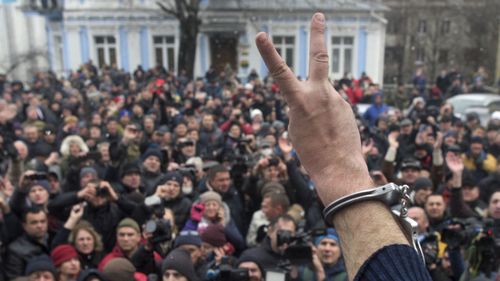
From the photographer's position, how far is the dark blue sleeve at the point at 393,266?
946 mm

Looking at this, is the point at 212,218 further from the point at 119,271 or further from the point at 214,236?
the point at 119,271

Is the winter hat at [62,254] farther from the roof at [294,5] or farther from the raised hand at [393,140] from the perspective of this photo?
the roof at [294,5]

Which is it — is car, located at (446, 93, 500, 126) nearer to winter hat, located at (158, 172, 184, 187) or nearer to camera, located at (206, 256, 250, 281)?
winter hat, located at (158, 172, 184, 187)

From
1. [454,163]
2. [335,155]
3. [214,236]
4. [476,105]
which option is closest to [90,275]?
[214,236]

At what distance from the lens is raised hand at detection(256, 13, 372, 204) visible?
1.05 m

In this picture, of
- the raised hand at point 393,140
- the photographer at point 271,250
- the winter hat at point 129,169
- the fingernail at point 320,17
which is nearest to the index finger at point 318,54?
the fingernail at point 320,17

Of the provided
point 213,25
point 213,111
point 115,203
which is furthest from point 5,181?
point 213,25

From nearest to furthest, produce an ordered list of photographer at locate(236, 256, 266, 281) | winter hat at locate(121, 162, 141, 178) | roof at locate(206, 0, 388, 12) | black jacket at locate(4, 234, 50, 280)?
photographer at locate(236, 256, 266, 281) → black jacket at locate(4, 234, 50, 280) → winter hat at locate(121, 162, 141, 178) → roof at locate(206, 0, 388, 12)

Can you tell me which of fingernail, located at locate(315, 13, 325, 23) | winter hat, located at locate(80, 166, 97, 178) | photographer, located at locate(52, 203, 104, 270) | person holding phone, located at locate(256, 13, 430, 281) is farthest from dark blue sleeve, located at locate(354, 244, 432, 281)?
winter hat, located at locate(80, 166, 97, 178)

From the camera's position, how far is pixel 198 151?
7168 mm

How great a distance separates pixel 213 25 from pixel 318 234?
58.3ft

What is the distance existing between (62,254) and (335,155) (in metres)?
3.00

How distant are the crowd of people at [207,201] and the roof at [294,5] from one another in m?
12.5

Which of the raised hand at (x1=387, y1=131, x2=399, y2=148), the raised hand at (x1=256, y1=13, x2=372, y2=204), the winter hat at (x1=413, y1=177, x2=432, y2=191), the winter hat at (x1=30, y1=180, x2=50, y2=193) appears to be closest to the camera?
the raised hand at (x1=256, y1=13, x2=372, y2=204)
